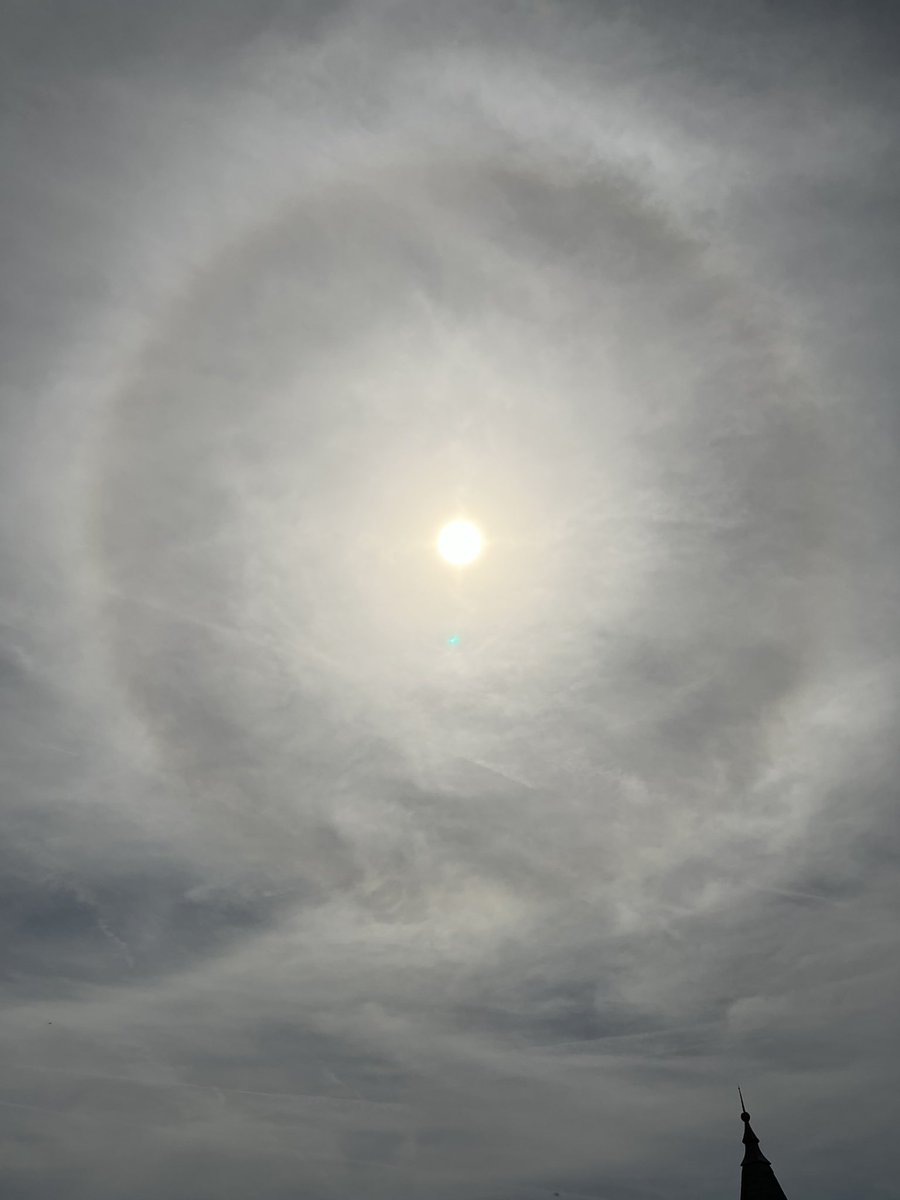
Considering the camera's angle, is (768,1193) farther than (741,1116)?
No

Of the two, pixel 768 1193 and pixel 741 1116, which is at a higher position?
pixel 741 1116
